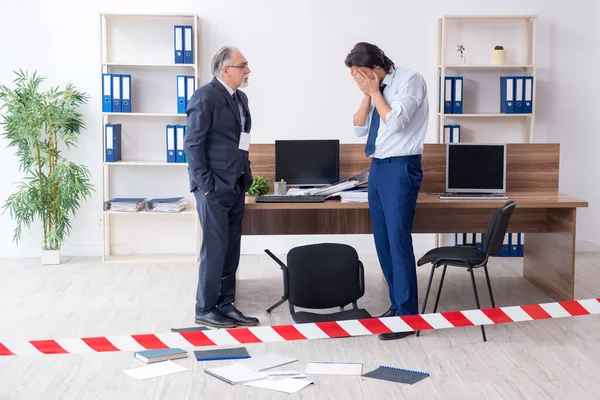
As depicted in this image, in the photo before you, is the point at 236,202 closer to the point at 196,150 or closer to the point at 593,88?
the point at 196,150

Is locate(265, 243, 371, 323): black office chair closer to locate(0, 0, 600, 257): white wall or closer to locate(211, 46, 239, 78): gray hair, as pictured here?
locate(211, 46, 239, 78): gray hair

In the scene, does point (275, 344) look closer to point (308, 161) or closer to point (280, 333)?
point (280, 333)

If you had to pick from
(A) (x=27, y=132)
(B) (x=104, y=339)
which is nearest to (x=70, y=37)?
(A) (x=27, y=132)

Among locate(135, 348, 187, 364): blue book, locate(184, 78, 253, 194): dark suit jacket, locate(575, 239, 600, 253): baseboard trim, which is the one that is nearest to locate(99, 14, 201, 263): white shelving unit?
locate(184, 78, 253, 194): dark suit jacket

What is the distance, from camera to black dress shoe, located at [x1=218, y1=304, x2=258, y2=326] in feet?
15.7

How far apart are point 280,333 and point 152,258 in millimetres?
3313

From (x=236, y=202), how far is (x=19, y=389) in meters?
1.60

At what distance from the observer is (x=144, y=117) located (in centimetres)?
680

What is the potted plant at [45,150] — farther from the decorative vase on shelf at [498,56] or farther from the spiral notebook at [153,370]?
the decorative vase on shelf at [498,56]

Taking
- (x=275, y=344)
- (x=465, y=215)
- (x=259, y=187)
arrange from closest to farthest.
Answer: (x=275, y=344)
(x=259, y=187)
(x=465, y=215)

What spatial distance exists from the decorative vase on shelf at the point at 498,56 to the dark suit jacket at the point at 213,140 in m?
2.82

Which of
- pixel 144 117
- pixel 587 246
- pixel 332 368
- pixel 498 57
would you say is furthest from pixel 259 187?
pixel 587 246

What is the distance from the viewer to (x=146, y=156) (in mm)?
6848

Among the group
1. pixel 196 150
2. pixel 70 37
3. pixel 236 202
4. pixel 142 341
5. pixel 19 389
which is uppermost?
pixel 70 37
